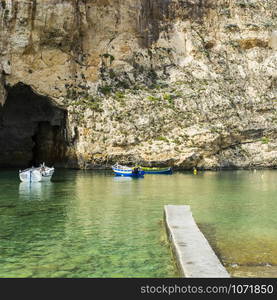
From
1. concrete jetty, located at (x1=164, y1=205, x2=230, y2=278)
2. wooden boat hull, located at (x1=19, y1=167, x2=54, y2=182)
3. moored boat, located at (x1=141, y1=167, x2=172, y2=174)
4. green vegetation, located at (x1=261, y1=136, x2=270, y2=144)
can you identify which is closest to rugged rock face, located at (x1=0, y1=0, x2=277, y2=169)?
green vegetation, located at (x1=261, y1=136, x2=270, y2=144)

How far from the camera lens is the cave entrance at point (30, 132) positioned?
64.3 meters

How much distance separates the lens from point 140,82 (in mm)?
62156

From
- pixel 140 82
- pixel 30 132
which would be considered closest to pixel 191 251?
pixel 140 82

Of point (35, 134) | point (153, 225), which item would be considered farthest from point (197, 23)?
point (153, 225)

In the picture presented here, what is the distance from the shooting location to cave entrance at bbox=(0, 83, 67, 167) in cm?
6431

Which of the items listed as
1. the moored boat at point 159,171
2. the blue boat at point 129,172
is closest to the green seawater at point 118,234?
the blue boat at point 129,172

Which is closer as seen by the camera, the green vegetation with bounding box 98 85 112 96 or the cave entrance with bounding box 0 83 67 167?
the green vegetation with bounding box 98 85 112 96

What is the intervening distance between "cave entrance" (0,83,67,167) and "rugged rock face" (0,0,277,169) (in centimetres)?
18

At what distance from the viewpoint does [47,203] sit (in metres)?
22.6

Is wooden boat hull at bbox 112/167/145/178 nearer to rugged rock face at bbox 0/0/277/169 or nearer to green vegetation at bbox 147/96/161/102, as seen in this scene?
rugged rock face at bbox 0/0/277/169

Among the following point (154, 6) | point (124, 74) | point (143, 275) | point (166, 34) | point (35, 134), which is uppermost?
point (154, 6)

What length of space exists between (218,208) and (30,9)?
45.5 meters

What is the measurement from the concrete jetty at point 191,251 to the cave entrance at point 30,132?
50.2m
